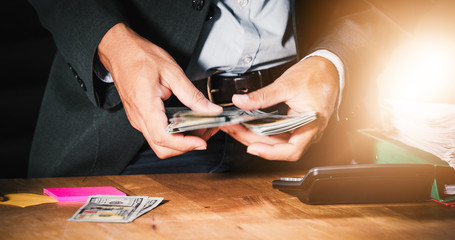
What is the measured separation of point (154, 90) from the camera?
736mm

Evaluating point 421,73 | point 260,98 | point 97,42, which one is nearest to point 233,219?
point 260,98

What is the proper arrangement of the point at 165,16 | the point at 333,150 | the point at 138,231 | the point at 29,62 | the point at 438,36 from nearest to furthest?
the point at 138,231 → the point at 165,16 → the point at 333,150 → the point at 438,36 → the point at 29,62

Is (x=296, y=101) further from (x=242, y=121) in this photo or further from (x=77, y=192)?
(x=77, y=192)

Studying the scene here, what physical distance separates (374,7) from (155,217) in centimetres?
91

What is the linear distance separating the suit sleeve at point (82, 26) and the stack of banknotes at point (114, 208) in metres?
0.35

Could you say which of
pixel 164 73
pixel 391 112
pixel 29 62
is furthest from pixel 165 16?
pixel 29 62

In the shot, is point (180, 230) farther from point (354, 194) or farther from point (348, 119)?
point (348, 119)

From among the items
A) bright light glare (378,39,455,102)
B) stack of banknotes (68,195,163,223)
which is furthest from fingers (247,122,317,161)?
bright light glare (378,39,455,102)

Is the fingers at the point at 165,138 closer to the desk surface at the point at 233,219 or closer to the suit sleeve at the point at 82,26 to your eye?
the desk surface at the point at 233,219

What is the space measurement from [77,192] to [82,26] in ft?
1.32

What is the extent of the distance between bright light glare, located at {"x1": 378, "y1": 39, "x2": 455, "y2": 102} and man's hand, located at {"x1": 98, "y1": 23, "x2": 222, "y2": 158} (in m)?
1.10

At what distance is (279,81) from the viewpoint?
2.80ft

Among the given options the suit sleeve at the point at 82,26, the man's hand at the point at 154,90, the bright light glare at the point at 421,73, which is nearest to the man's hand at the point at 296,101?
the man's hand at the point at 154,90

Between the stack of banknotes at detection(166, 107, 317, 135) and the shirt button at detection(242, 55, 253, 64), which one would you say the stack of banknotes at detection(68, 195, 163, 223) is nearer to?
the stack of banknotes at detection(166, 107, 317, 135)
